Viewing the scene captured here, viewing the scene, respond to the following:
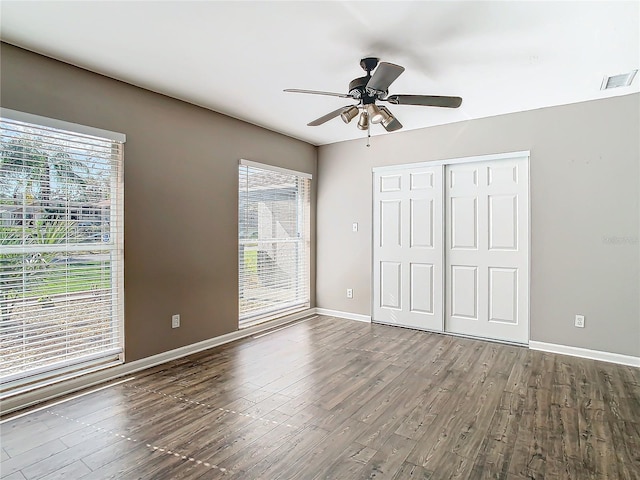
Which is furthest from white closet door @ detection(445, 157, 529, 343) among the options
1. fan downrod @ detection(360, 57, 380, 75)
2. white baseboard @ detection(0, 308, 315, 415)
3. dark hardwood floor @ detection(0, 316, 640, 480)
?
white baseboard @ detection(0, 308, 315, 415)

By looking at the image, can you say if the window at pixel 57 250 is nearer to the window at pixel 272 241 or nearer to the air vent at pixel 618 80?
the window at pixel 272 241

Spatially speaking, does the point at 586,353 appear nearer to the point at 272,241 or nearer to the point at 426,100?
the point at 426,100

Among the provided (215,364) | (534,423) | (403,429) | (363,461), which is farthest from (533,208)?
(215,364)

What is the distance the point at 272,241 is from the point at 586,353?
3.66 meters

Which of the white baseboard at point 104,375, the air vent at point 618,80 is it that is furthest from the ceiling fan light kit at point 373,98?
A: the white baseboard at point 104,375

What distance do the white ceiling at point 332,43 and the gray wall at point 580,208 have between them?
36cm

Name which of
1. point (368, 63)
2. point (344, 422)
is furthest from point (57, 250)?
point (368, 63)

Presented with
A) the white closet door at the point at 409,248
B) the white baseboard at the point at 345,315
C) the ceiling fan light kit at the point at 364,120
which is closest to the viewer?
the ceiling fan light kit at the point at 364,120

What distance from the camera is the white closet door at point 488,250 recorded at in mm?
4105

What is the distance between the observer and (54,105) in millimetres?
2799

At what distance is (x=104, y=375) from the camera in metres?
3.06

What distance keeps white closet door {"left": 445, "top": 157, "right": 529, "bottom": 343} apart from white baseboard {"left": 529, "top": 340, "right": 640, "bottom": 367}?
0.17 meters

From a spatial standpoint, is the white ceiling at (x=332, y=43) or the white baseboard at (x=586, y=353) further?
the white baseboard at (x=586, y=353)

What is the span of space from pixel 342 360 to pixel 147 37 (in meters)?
3.11
